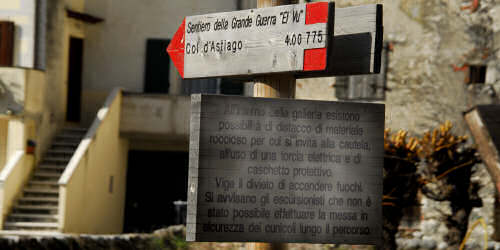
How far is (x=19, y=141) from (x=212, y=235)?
55.1 ft

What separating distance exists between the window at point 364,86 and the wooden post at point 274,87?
42.7ft

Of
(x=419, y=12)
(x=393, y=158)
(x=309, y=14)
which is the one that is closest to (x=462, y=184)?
(x=393, y=158)

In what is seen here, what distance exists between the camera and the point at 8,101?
67.5 ft

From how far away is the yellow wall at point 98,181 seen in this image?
65.8 ft

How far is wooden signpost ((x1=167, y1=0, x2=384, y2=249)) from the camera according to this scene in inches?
190

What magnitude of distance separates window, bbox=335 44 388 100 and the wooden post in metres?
13.0

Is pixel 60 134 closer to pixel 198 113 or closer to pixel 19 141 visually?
pixel 19 141

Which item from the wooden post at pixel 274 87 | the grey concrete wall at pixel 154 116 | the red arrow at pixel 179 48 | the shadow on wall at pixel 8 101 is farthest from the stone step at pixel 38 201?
the wooden post at pixel 274 87

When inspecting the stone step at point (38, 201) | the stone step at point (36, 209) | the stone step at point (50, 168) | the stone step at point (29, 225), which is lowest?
A: the stone step at point (29, 225)

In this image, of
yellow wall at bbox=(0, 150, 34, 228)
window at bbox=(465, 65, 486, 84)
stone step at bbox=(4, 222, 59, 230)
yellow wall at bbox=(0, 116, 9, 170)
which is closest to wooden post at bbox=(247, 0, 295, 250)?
window at bbox=(465, 65, 486, 84)

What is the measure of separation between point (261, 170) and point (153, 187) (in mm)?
19476

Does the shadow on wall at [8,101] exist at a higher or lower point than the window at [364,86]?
lower

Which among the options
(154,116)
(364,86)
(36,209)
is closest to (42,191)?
(36,209)

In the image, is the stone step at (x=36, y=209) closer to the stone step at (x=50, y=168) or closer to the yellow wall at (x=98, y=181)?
the yellow wall at (x=98, y=181)
